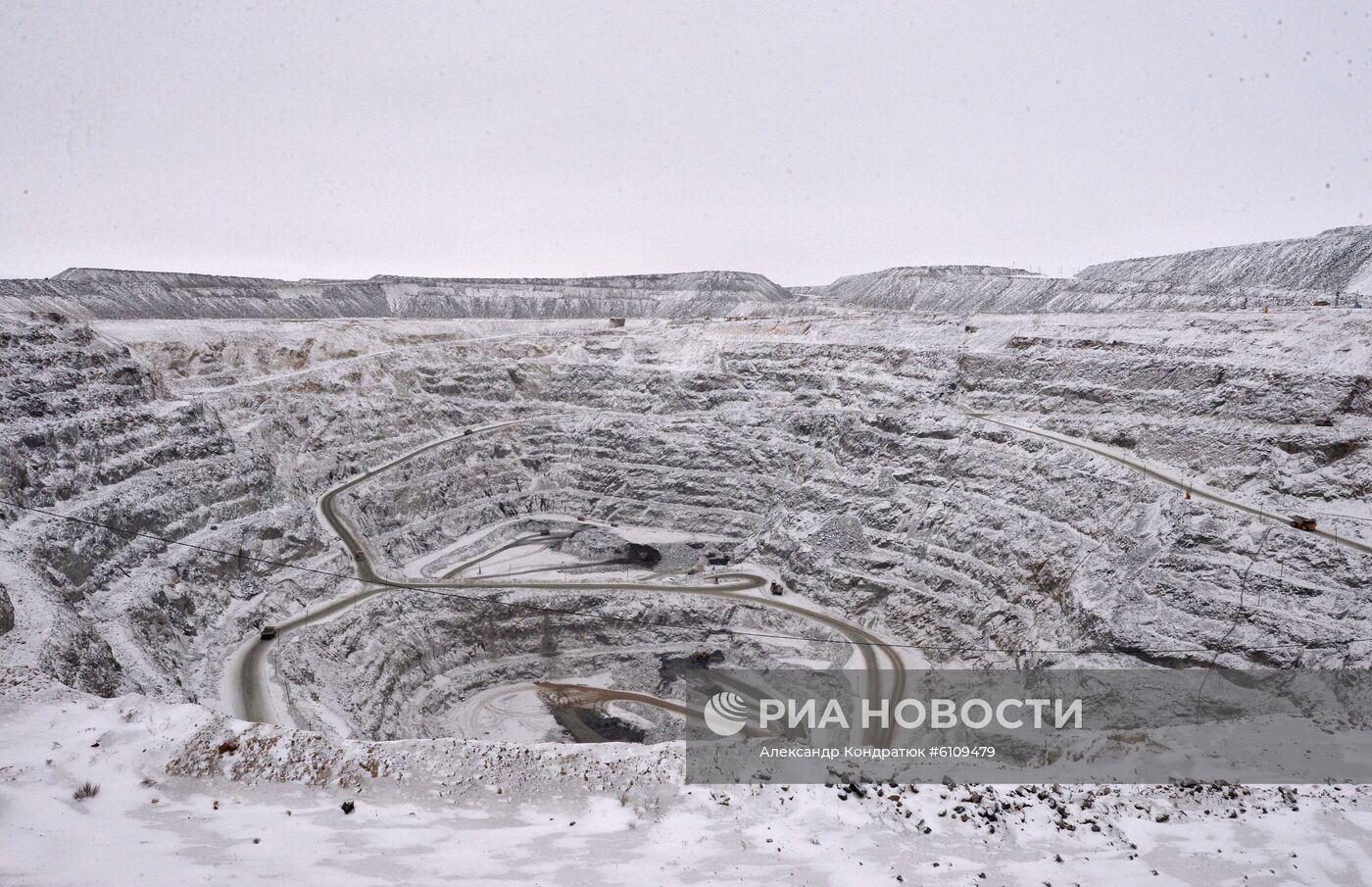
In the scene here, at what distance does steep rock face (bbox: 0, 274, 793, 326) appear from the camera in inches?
3398

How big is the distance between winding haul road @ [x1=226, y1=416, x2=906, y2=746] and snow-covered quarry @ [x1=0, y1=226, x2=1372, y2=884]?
1.05 ft

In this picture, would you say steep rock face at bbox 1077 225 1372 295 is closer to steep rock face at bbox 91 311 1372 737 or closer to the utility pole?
steep rock face at bbox 91 311 1372 737

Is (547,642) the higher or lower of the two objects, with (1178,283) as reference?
lower

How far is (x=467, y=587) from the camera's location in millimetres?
45875

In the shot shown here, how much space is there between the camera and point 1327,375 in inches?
1443

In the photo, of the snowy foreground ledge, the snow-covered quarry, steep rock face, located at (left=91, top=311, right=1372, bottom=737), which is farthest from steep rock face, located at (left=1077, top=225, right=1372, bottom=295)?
the snowy foreground ledge

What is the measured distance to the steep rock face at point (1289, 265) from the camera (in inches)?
2635

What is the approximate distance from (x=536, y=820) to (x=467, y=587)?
110 feet

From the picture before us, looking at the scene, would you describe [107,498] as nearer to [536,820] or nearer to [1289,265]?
[536,820]

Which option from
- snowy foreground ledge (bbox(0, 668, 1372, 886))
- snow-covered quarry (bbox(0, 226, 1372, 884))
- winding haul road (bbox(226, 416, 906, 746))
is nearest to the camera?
snowy foreground ledge (bbox(0, 668, 1372, 886))

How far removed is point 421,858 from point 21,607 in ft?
68.0

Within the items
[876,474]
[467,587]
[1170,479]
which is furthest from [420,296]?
[1170,479]

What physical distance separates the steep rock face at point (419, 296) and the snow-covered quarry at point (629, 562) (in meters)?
3.48

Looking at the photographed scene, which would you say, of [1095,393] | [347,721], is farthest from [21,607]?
[1095,393]
